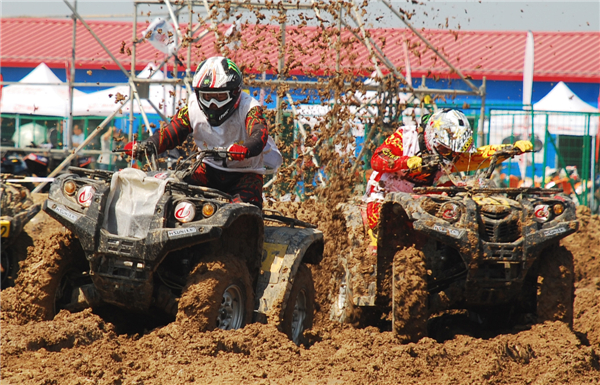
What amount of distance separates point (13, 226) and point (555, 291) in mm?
5201

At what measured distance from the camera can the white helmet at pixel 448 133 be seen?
6859mm

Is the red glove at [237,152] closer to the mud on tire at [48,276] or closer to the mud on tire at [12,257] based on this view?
the mud on tire at [48,276]

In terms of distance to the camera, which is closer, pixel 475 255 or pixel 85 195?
pixel 85 195

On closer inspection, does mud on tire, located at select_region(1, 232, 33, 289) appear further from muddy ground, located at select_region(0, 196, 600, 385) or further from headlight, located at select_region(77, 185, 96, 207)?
headlight, located at select_region(77, 185, 96, 207)

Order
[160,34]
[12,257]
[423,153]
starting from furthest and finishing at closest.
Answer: [160,34] → [12,257] → [423,153]

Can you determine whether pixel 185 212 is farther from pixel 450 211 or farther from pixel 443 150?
pixel 443 150

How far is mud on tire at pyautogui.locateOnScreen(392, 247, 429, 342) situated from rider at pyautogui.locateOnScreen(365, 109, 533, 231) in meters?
0.96

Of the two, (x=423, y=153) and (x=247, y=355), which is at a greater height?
(x=423, y=153)

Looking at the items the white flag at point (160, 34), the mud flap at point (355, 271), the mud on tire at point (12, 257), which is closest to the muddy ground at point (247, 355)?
the mud flap at point (355, 271)

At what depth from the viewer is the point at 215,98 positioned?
6.34 metres

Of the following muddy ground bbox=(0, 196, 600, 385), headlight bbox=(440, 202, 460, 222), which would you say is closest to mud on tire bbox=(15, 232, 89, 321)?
muddy ground bbox=(0, 196, 600, 385)

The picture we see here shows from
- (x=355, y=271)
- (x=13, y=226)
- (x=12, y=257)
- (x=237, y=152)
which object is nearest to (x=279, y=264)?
(x=237, y=152)

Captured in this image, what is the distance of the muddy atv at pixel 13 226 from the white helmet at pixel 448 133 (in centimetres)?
414

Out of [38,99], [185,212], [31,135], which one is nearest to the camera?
[185,212]
